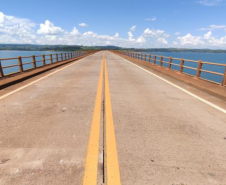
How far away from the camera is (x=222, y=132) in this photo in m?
3.74

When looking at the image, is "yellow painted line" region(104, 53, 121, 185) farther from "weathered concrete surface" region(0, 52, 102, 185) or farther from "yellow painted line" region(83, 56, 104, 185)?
"weathered concrete surface" region(0, 52, 102, 185)

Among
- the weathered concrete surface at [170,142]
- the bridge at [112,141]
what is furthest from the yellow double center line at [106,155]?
the weathered concrete surface at [170,142]

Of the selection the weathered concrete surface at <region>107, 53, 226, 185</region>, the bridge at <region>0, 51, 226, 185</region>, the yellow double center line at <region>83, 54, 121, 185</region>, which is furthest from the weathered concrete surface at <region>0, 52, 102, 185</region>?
the weathered concrete surface at <region>107, 53, 226, 185</region>

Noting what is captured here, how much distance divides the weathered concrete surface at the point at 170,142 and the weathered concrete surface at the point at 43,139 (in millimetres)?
752

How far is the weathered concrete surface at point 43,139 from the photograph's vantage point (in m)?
2.39

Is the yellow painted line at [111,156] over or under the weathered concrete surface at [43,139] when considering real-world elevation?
over

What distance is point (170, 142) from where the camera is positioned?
10.8 feet

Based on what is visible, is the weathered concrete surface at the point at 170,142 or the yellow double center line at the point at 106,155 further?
the weathered concrete surface at the point at 170,142

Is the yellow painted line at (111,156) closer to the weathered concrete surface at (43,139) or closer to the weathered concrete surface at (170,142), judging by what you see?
the weathered concrete surface at (170,142)

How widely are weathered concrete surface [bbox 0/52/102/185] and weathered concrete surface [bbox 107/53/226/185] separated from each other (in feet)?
2.47

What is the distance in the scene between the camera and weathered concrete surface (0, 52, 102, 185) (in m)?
2.39

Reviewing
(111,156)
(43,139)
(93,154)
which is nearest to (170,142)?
(111,156)

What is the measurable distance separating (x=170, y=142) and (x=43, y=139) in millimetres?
2409

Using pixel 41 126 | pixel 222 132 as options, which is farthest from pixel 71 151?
pixel 222 132
